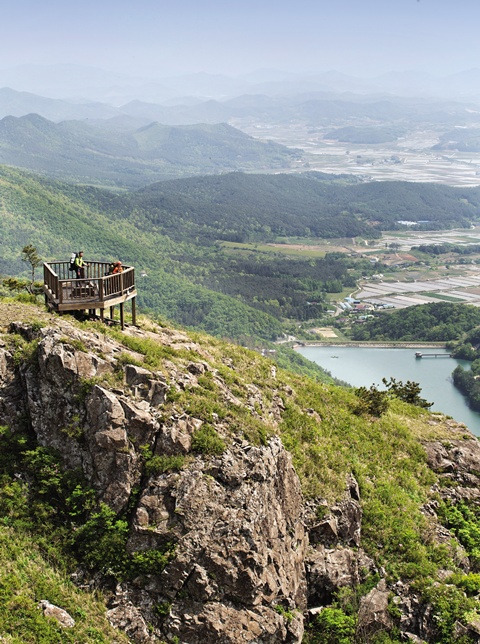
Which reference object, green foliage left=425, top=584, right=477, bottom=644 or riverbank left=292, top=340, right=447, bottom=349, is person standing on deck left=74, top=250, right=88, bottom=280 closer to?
green foliage left=425, top=584, right=477, bottom=644

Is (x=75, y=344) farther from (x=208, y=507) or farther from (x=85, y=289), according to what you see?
(x=208, y=507)

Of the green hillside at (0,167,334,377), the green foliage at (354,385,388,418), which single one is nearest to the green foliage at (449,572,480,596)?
the green foliage at (354,385,388,418)

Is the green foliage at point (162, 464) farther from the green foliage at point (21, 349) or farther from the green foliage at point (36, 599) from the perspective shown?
the green foliage at point (21, 349)

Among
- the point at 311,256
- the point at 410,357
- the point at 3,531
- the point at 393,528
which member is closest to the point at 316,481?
the point at 393,528

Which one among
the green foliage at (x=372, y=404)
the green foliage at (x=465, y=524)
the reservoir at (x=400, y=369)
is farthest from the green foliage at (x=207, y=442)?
the reservoir at (x=400, y=369)

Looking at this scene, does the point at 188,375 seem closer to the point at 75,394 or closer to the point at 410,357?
the point at 75,394
